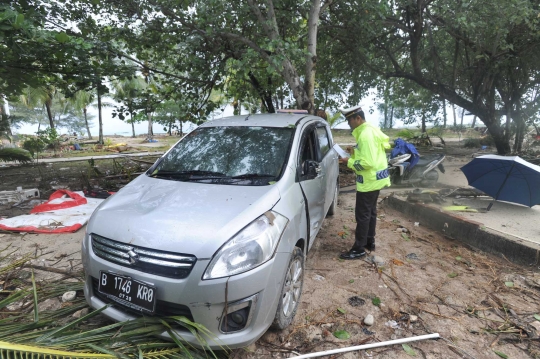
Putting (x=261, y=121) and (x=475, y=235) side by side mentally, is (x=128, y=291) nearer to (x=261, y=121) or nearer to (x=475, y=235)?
(x=261, y=121)

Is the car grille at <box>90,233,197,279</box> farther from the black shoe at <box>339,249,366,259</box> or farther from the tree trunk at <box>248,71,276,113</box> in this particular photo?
the tree trunk at <box>248,71,276,113</box>

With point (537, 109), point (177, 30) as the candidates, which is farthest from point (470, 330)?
point (537, 109)

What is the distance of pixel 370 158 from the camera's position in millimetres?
3447

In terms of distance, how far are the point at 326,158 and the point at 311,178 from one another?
1131 millimetres

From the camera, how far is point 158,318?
1.93 metres

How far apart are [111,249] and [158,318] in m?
0.55

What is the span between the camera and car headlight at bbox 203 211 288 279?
187cm

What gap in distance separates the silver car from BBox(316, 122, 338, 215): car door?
995 mm

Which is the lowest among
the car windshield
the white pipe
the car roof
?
the white pipe

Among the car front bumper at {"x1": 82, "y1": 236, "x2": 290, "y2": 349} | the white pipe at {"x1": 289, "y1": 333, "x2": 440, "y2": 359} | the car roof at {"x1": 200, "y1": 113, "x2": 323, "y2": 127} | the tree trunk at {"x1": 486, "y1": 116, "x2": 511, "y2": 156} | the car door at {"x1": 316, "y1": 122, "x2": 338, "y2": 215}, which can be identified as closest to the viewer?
the car front bumper at {"x1": 82, "y1": 236, "x2": 290, "y2": 349}

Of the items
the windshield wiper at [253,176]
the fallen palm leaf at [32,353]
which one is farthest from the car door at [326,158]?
the fallen palm leaf at [32,353]

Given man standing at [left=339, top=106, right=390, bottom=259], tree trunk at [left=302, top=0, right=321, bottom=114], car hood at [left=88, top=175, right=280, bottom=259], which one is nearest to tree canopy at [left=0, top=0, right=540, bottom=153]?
tree trunk at [left=302, top=0, right=321, bottom=114]

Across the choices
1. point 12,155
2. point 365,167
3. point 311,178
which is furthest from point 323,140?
point 12,155

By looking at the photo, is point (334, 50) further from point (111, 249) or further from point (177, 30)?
point (111, 249)
